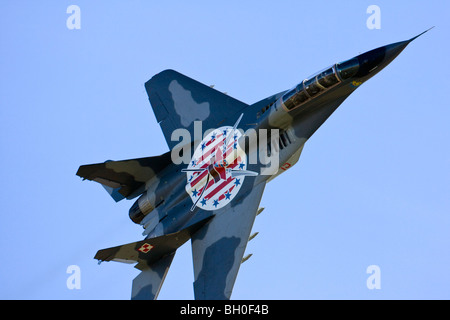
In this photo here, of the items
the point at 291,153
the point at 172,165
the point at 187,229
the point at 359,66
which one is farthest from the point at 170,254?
the point at 359,66

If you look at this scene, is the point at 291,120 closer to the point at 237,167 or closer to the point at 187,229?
the point at 237,167

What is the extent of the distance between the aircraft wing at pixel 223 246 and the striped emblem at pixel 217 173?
41cm

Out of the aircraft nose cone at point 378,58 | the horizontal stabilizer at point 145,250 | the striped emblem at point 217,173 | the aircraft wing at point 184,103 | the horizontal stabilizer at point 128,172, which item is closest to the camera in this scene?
the aircraft nose cone at point 378,58

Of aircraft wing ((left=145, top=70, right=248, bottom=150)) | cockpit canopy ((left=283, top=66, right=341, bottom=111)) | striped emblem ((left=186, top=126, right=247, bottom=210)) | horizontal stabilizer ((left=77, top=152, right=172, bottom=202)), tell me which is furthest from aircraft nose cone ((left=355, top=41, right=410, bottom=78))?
horizontal stabilizer ((left=77, top=152, right=172, bottom=202))

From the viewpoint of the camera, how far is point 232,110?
77.0 feet

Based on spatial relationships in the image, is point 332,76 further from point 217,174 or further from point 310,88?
point 217,174

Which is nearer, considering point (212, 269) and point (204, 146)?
point (212, 269)

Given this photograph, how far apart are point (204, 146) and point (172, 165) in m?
1.14

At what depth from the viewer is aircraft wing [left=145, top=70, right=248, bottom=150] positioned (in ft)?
77.8

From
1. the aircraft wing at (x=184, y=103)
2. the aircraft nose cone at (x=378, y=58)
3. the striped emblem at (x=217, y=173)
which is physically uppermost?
the aircraft nose cone at (x=378, y=58)

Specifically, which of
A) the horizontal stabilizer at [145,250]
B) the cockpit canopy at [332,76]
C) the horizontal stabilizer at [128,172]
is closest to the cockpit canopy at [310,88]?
the cockpit canopy at [332,76]

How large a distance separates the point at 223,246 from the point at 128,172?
396 centimetres

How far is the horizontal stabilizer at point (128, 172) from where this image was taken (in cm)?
2322

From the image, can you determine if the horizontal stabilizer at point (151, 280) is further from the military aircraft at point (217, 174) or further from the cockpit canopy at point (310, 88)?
the cockpit canopy at point (310, 88)
